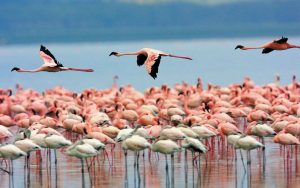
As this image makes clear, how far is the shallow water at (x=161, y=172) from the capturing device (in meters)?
12.2

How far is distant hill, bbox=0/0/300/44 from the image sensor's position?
97625 millimetres

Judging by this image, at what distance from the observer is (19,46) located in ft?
287

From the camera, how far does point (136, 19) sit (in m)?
106

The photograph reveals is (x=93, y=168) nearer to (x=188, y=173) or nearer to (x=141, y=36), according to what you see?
(x=188, y=173)

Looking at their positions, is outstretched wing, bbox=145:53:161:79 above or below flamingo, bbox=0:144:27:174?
above

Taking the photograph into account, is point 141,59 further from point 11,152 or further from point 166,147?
point 11,152

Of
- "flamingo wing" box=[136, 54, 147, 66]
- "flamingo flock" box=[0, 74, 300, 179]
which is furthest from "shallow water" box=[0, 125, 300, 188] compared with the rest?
"flamingo wing" box=[136, 54, 147, 66]

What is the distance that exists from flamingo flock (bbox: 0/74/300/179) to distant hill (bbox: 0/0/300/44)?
238 ft

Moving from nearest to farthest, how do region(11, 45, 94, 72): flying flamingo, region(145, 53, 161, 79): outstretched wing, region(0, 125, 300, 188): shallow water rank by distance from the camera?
region(0, 125, 300, 188): shallow water < region(145, 53, 161, 79): outstretched wing < region(11, 45, 94, 72): flying flamingo

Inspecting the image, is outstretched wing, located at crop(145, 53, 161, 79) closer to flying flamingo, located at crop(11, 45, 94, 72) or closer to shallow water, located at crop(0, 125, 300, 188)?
shallow water, located at crop(0, 125, 300, 188)

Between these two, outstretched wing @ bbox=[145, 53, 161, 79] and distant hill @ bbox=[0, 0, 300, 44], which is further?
distant hill @ bbox=[0, 0, 300, 44]

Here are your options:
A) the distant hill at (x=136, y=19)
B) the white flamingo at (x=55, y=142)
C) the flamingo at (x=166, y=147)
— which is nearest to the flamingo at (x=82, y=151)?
the white flamingo at (x=55, y=142)

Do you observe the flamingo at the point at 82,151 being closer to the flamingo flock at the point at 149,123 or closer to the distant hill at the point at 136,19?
the flamingo flock at the point at 149,123

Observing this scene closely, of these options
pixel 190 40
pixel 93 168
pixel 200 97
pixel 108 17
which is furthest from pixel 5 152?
pixel 108 17
